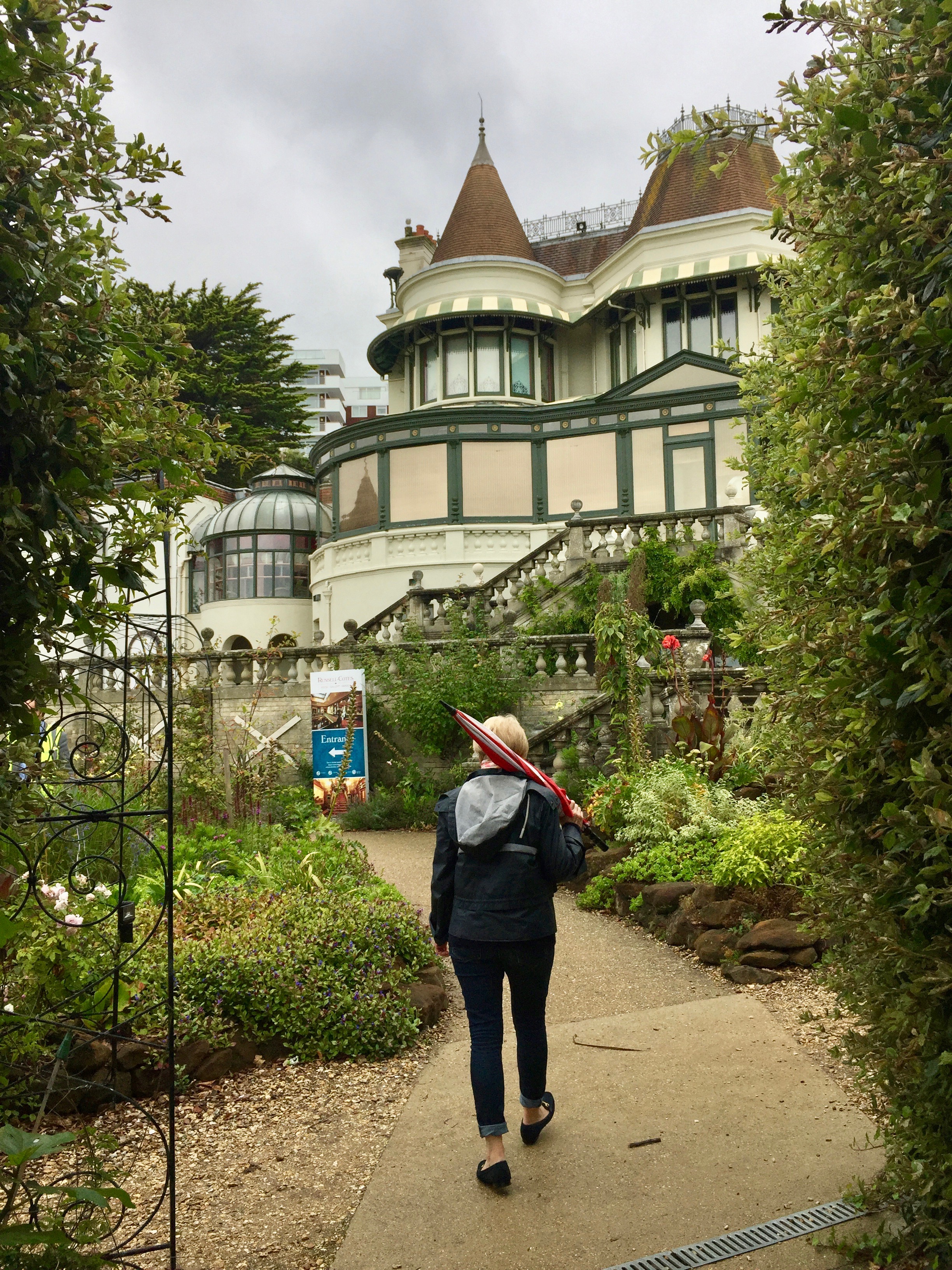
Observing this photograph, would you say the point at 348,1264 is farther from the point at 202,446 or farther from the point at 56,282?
the point at 56,282

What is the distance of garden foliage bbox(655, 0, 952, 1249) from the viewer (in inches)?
97.0

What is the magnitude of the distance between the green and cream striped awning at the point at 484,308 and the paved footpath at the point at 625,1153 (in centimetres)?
1979

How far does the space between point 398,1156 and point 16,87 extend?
414cm

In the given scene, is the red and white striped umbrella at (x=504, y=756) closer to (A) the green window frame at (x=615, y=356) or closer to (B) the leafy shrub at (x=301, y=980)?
(B) the leafy shrub at (x=301, y=980)

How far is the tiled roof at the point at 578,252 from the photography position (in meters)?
28.4

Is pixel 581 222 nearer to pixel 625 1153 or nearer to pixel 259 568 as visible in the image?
pixel 259 568

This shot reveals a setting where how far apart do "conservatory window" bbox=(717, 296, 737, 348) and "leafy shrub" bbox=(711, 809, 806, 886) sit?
1758cm

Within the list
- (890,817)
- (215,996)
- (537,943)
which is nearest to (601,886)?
(215,996)

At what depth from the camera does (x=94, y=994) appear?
5.13 meters

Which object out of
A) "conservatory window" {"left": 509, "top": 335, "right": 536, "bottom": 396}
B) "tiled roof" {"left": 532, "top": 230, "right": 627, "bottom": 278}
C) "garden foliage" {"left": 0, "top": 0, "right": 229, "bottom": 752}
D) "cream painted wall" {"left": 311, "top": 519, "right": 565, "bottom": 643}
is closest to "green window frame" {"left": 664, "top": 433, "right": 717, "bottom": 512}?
"cream painted wall" {"left": 311, "top": 519, "right": 565, "bottom": 643}

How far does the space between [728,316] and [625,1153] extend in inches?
841

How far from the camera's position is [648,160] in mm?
3234

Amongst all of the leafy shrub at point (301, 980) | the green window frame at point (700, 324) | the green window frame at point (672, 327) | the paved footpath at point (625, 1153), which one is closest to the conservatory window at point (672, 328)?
the green window frame at point (672, 327)

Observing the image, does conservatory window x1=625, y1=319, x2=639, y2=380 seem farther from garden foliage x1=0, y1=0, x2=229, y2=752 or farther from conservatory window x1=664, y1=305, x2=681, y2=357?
garden foliage x1=0, y1=0, x2=229, y2=752
